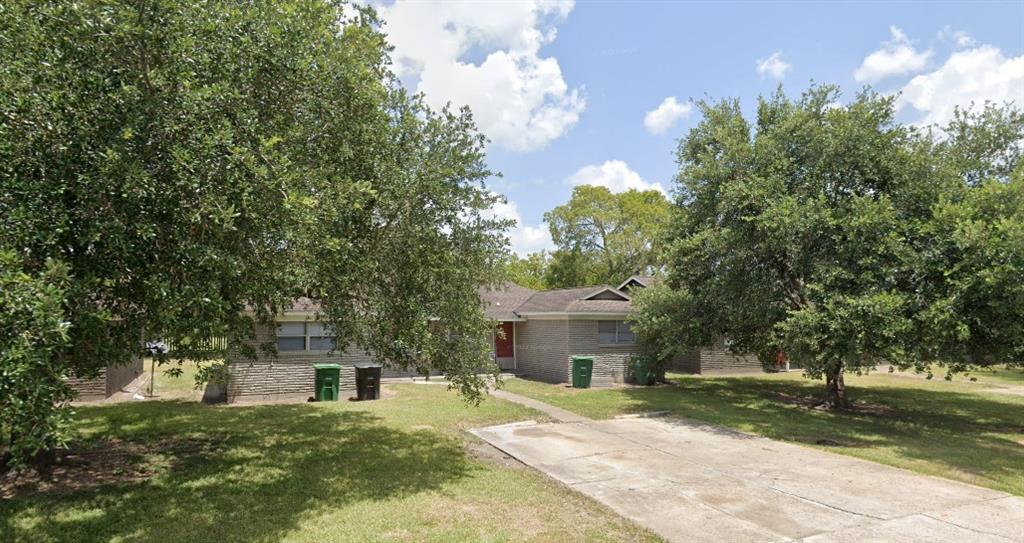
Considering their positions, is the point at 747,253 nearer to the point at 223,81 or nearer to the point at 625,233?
the point at 223,81

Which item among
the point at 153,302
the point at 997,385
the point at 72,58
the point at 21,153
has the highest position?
the point at 72,58

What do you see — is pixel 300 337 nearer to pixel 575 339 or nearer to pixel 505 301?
pixel 575 339

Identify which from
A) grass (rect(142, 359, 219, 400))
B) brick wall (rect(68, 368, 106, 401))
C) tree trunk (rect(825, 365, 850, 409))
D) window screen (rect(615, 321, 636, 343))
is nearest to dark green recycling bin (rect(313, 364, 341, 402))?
grass (rect(142, 359, 219, 400))

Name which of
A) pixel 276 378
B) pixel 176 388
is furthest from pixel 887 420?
pixel 176 388

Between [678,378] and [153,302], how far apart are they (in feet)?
63.8

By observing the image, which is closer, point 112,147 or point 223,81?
point 112,147

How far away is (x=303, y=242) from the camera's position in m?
6.50

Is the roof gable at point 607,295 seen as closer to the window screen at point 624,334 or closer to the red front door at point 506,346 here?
the window screen at point 624,334

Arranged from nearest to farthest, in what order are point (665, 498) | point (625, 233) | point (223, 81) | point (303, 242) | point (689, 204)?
point (223, 81), point (303, 242), point (665, 498), point (689, 204), point (625, 233)

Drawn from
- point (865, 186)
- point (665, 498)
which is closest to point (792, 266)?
point (865, 186)

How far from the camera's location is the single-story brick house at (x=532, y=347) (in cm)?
1584

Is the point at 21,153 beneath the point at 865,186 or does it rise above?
beneath

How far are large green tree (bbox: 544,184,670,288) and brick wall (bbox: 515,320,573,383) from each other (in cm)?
2139

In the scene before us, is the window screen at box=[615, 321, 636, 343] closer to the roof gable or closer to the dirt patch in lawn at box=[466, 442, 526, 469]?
the roof gable
